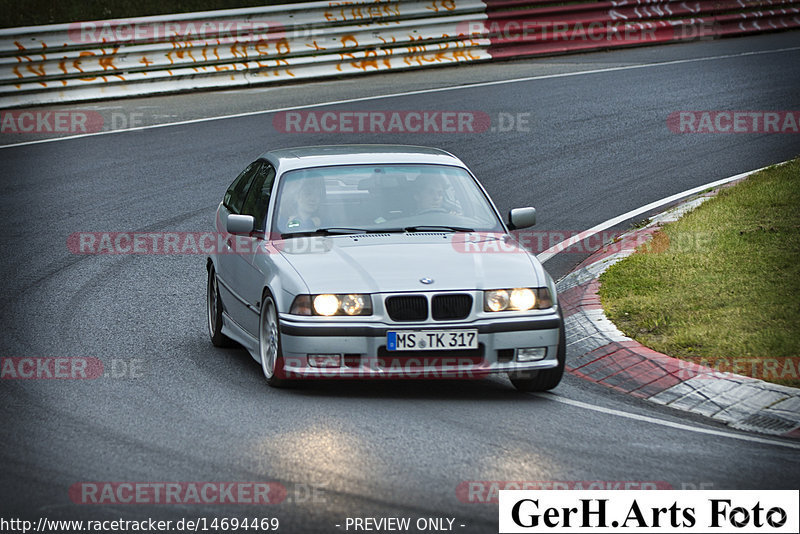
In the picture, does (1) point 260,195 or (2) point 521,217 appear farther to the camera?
(1) point 260,195

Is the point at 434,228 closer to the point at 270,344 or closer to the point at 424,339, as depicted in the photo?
the point at 424,339

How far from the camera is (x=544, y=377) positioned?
26.7 ft

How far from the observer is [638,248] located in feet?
38.1

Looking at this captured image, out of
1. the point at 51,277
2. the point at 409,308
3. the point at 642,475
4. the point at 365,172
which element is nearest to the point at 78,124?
the point at 51,277

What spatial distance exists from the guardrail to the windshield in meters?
11.0

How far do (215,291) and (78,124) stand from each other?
29.9ft

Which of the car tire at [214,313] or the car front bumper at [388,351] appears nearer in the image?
Answer: the car front bumper at [388,351]

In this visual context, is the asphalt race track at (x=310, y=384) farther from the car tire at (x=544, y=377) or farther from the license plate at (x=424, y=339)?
the license plate at (x=424, y=339)

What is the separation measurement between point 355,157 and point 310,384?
73.7 inches

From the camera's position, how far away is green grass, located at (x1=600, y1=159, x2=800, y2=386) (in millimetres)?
8812

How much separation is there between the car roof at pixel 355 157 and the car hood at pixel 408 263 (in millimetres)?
825

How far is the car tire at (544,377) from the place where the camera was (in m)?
8.03

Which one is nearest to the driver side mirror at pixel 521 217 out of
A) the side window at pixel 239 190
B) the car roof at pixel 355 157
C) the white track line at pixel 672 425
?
the car roof at pixel 355 157

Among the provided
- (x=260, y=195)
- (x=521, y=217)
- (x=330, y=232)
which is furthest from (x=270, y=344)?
(x=521, y=217)
